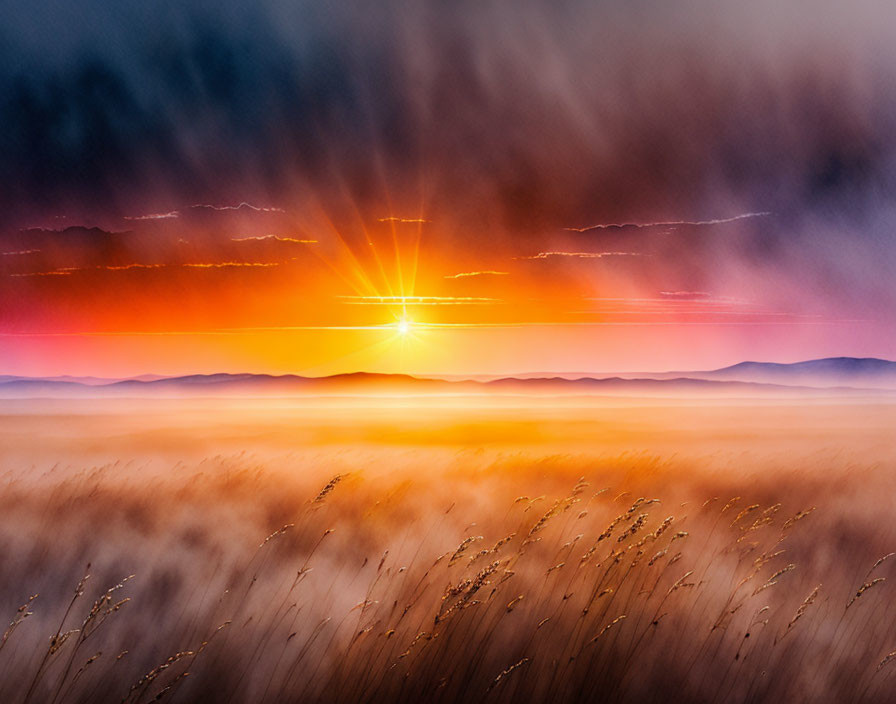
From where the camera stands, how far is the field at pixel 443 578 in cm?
355

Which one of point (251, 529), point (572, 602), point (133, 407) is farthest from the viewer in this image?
point (133, 407)

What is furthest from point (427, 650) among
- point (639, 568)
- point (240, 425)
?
point (240, 425)

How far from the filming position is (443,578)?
3.97m

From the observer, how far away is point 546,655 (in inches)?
144

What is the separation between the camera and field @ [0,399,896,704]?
3553 mm

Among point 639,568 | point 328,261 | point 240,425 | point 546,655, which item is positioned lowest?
point 546,655

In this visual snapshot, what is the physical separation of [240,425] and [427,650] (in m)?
5.41

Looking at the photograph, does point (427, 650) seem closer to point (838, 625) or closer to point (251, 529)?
point (251, 529)

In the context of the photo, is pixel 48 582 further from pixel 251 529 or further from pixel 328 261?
pixel 328 261

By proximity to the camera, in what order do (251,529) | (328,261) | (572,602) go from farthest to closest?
(328,261)
(251,529)
(572,602)

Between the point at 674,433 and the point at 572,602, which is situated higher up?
the point at 674,433

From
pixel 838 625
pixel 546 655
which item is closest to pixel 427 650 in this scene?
pixel 546 655

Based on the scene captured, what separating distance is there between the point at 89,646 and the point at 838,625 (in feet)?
13.1

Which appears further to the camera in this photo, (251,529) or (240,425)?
(240,425)
